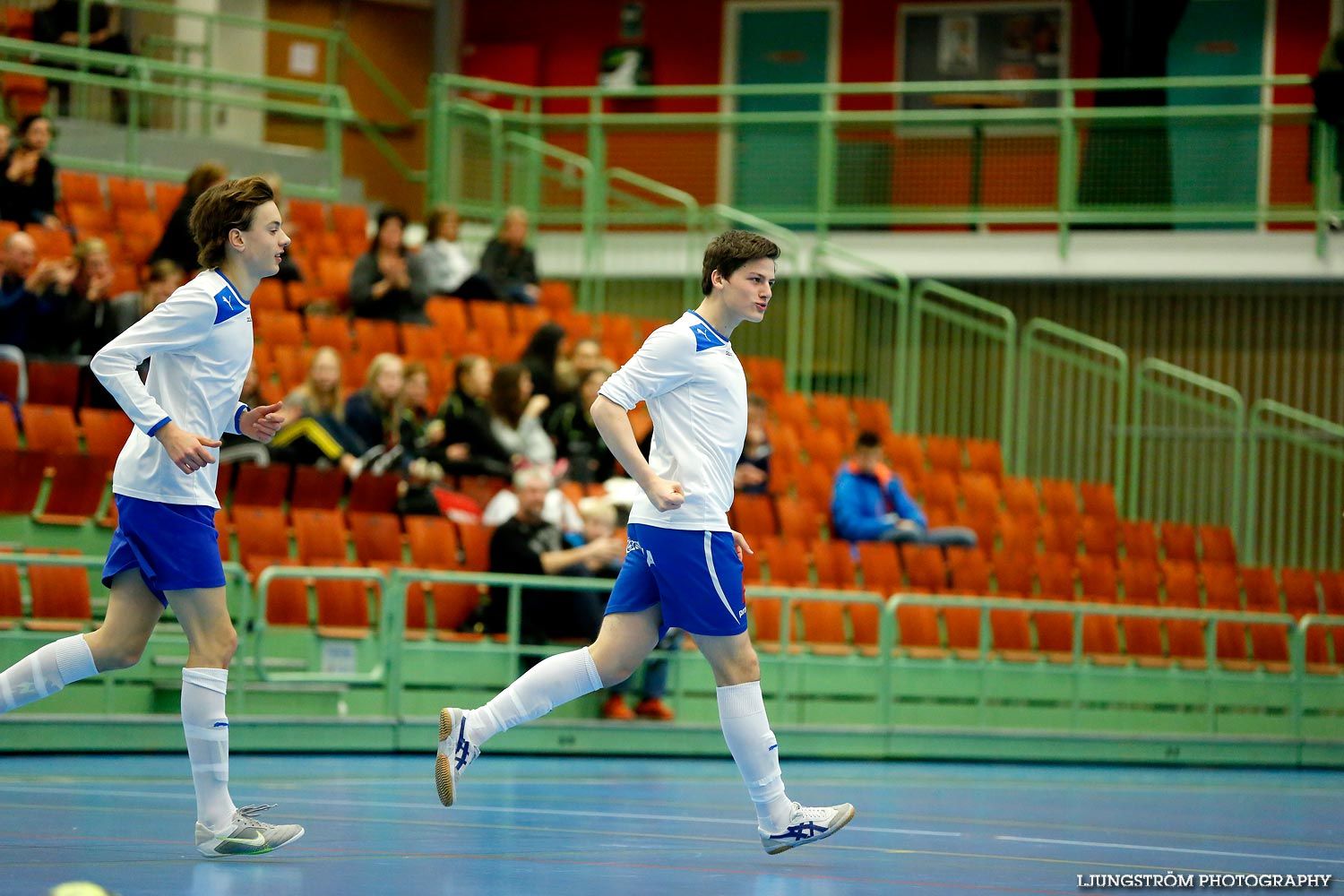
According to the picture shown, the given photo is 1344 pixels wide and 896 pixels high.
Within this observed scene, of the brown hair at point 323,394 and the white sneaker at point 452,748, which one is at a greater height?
the brown hair at point 323,394

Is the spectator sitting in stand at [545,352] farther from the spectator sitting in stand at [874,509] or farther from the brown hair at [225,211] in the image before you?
the brown hair at [225,211]

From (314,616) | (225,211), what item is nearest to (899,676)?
(314,616)

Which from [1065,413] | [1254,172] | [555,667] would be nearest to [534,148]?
[1065,413]

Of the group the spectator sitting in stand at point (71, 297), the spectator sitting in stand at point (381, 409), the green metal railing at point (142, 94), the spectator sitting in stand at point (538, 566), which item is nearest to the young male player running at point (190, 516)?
the spectator sitting in stand at point (538, 566)

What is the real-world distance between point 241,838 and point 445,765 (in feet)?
2.39

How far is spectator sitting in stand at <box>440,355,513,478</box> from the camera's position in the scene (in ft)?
39.2

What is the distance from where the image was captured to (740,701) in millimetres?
5699

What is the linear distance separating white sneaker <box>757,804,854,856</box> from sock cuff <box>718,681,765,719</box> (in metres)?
0.36

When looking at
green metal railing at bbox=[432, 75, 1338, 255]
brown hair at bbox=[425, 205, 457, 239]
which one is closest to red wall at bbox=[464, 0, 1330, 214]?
green metal railing at bbox=[432, 75, 1338, 255]

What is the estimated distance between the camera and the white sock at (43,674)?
5422 millimetres

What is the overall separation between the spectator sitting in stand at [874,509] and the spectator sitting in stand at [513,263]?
3.88 meters

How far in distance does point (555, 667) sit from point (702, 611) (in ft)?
1.88

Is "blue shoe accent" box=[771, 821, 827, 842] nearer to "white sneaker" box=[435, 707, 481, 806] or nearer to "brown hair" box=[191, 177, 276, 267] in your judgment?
"white sneaker" box=[435, 707, 481, 806]

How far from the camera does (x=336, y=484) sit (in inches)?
444
